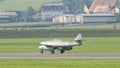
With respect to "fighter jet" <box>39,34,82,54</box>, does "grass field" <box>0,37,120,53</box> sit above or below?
below

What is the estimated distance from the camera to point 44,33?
14500 cm

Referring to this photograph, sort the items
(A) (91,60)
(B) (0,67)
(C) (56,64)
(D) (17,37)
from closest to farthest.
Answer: (B) (0,67) < (C) (56,64) < (A) (91,60) < (D) (17,37)

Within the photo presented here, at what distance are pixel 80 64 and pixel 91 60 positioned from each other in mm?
5622

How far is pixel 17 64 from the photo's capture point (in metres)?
57.2

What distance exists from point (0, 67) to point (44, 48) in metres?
27.2

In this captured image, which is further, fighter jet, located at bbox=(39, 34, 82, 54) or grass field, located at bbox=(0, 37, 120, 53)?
grass field, located at bbox=(0, 37, 120, 53)

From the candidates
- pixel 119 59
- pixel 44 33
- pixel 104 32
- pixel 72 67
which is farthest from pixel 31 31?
pixel 72 67

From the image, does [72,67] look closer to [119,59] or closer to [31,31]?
[119,59]

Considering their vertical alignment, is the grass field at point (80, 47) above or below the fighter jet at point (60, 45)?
below

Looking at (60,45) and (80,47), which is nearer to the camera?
(60,45)

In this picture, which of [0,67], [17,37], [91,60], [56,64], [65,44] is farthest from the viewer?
[17,37]

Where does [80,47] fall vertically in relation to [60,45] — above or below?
below

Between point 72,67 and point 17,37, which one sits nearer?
point 72,67

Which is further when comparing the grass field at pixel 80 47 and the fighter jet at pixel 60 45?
the grass field at pixel 80 47
